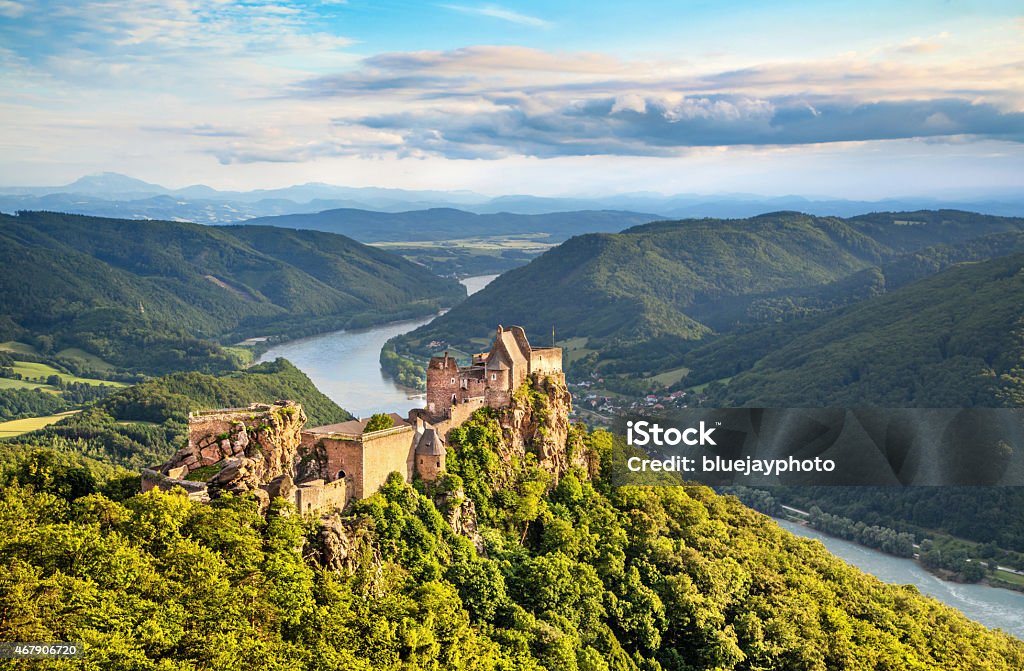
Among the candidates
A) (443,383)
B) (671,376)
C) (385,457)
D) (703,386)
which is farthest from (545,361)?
(671,376)

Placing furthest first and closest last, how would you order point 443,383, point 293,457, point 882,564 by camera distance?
point 882,564, point 443,383, point 293,457

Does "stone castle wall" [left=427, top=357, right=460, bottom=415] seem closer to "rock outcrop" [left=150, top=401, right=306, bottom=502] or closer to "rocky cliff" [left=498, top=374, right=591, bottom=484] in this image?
"rocky cliff" [left=498, top=374, right=591, bottom=484]

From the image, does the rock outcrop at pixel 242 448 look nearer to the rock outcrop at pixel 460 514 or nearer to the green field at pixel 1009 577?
the rock outcrop at pixel 460 514

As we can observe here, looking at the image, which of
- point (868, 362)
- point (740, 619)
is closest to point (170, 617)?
point (740, 619)

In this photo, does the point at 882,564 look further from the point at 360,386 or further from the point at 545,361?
the point at 360,386

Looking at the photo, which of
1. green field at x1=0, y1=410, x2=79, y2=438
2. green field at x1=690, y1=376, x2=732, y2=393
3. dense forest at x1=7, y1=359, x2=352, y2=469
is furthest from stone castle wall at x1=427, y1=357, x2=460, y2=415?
green field at x1=690, y1=376, x2=732, y2=393

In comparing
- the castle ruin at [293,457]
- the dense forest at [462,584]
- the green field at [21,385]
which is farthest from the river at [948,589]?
the green field at [21,385]

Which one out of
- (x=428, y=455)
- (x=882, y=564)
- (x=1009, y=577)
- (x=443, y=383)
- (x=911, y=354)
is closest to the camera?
(x=428, y=455)
